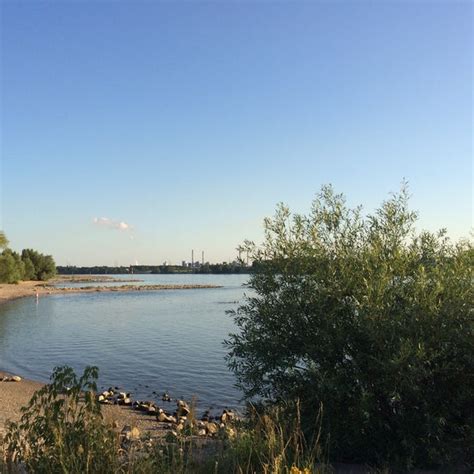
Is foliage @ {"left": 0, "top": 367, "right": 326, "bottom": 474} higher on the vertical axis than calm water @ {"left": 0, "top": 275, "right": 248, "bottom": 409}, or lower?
higher

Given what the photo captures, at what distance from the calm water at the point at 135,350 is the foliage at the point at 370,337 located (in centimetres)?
1156

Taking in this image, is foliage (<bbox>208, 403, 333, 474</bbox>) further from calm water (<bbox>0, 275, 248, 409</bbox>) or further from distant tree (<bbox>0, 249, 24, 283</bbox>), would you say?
distant tree (<bbox>0, 249, 24, 283</bbox>)

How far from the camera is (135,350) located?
34656mm

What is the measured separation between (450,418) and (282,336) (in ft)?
10.2

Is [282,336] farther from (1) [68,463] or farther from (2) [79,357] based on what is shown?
(2) [79,357]

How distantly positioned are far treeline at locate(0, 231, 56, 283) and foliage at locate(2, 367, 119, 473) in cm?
10687

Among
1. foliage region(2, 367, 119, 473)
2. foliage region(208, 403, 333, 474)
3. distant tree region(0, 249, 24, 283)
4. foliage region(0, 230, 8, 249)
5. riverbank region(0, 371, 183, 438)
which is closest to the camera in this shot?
foliage region(2, 367, 119, 473)

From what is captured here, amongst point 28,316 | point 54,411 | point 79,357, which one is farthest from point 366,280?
point 28,316

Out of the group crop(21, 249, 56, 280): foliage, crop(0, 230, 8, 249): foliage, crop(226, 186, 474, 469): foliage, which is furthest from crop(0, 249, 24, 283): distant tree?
crop(226, 186, 474, 469): foliage

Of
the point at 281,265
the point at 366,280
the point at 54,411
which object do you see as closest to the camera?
the point at 54,411

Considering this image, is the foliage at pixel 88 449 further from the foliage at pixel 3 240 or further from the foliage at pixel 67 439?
the foliage at pixel 3 240

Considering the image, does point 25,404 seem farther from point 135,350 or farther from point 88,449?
point 135,350

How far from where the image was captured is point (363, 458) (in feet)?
27.9

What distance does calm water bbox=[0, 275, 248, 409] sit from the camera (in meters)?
24.2
